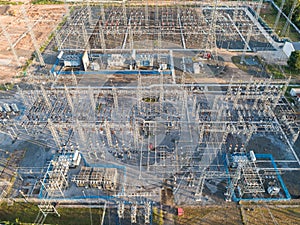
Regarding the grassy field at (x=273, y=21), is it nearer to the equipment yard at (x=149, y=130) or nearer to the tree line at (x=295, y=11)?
the tree line at (x=295, y=11)

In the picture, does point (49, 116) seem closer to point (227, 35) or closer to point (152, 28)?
point (152, 28)

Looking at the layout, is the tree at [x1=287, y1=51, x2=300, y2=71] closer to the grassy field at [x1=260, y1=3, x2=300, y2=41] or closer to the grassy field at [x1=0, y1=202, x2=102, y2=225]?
the grassy field at [x1=260, y1=3, x2=300, y2=41]

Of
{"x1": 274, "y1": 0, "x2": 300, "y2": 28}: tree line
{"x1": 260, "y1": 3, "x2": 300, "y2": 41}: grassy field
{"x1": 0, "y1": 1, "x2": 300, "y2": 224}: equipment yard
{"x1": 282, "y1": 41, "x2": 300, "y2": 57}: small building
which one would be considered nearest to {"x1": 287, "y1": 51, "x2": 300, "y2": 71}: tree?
{"x1": 0, "y1": 1, "x2": 300, "y2": 224}: equipment yard

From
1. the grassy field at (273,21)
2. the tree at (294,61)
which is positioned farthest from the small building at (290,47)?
the grassy field at (273,21)

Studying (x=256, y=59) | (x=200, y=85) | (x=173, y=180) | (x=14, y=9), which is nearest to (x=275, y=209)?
(x=173, y=180)

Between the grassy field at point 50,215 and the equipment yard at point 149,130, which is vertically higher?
the equipment yard at point 149,130
